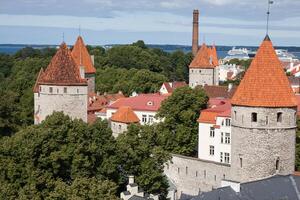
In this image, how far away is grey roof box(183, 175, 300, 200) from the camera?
23.0 meters

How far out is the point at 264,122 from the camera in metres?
26.9

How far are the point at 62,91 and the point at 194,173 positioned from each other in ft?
33.0

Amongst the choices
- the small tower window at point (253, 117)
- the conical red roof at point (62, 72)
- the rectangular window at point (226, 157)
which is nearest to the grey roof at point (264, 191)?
the small tower window at point (253, 117)

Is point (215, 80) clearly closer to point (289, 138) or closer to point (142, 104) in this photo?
point (142, 104)

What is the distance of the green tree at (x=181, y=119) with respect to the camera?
39625 millimetres

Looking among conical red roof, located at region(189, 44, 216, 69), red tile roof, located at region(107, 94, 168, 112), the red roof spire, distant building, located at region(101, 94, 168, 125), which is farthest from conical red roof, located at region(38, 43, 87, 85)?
conical red roof, located at region(189, 44, 216, 69)

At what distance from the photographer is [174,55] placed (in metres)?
107

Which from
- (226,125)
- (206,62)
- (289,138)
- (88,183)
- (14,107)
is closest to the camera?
(88,183)

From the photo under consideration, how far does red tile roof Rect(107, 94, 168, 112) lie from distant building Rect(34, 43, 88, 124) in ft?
31.4

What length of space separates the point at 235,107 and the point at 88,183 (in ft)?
24.5

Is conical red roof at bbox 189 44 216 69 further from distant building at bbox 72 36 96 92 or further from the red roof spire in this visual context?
distant building at bbox 72 36 96 92

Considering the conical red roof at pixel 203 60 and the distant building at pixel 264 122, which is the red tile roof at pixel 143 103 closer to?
the conical red roof at pixel 203 60

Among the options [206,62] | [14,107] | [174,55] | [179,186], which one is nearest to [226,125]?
[179,186]

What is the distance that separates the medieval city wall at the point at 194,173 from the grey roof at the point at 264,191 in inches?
310
